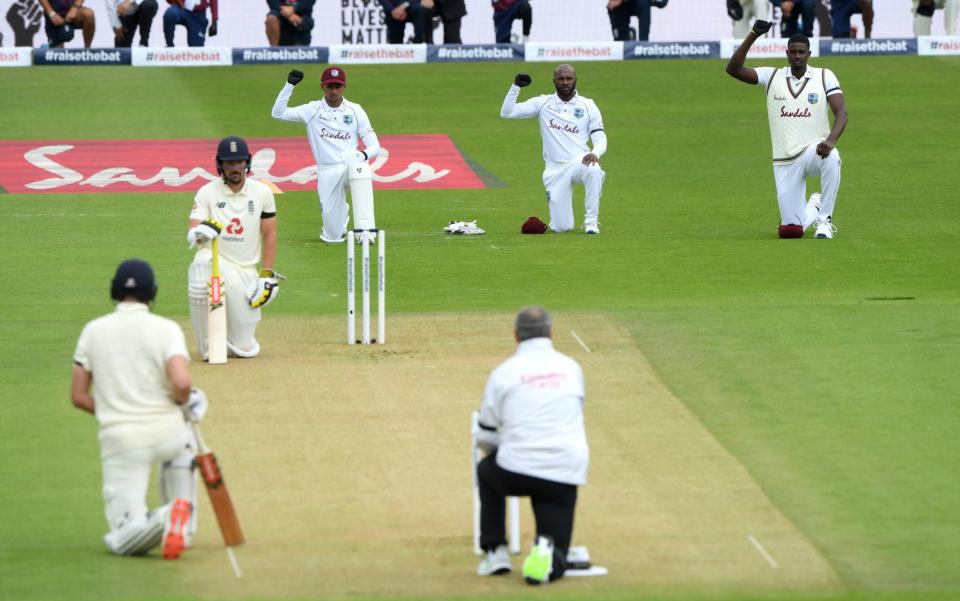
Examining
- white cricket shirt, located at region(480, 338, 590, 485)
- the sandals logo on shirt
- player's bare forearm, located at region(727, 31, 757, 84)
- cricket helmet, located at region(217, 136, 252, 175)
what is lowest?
white cricket shirt, located at region(480, 338, 590, 485)

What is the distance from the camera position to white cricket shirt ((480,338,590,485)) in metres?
8.52

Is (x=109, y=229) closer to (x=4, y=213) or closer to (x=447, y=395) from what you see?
(x=4, y=213)

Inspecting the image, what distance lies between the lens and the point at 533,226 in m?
20.4

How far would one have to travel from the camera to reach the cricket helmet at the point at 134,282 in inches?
345

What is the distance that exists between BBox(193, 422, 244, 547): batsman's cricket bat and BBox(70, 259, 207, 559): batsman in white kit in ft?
0.48

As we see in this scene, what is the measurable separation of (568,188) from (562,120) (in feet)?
2.77

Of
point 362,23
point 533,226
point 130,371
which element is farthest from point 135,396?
point 362,23

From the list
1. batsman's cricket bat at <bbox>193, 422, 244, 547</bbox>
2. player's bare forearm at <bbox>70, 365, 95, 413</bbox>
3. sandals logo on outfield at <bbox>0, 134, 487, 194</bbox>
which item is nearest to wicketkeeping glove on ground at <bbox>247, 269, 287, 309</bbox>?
batsman's cricket bat at <bbox>193, 422, 244, 547</bbox>

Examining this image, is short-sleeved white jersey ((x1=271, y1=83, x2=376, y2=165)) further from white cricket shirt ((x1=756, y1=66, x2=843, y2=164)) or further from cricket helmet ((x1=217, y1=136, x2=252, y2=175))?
cricket helmet ((x1=217, y1=136, x2=252, y2=175))

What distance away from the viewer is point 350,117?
19.6 meters

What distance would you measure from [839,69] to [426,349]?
2071 cm

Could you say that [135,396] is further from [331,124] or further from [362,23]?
[362,23]

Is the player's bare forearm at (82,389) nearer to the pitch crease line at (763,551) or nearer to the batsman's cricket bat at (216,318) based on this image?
the pitch crease line at (763,551)

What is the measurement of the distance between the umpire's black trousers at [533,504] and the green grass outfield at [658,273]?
0.25 metres
